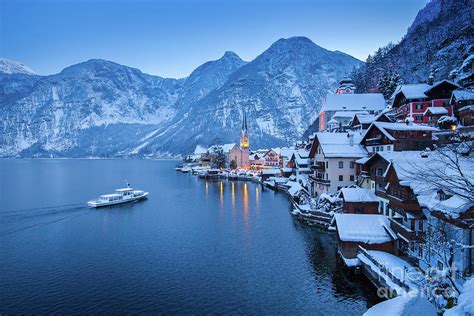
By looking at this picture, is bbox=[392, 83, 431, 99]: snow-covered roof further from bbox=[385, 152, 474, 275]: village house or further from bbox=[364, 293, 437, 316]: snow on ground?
bbox=[364, 293, 437, 316]: snow on ground

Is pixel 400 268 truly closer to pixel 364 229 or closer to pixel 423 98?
pixel 364 229

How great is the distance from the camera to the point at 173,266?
31234mm

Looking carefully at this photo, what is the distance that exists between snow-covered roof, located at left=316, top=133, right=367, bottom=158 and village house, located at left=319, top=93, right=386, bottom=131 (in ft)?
131

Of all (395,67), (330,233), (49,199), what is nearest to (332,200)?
(330,233)

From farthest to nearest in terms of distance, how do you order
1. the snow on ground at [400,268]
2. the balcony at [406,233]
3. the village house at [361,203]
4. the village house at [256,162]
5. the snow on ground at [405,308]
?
1. the village house at [256,162]
2. the village house at [361,203]
3. the balcony at [406,233]
4. the snow on ground at [400,268]
5. the snow on ground at [405,308]

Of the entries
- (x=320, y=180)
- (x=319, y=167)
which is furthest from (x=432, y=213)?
(x=319, y=167)

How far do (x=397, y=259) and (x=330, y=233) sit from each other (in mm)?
15054

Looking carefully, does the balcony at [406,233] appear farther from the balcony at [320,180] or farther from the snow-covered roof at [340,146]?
the balcony at [320,180]

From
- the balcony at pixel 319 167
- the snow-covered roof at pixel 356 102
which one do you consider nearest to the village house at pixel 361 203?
the balcony at pixel 319 167

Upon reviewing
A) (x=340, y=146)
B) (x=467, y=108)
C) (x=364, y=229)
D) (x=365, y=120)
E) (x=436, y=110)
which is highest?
(x=436, y=110)

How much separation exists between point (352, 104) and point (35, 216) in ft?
306

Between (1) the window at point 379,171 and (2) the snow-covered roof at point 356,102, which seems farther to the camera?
(2) the snow-covered roof at point 356,102

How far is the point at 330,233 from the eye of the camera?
40750 millimetres

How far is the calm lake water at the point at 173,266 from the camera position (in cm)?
2362
